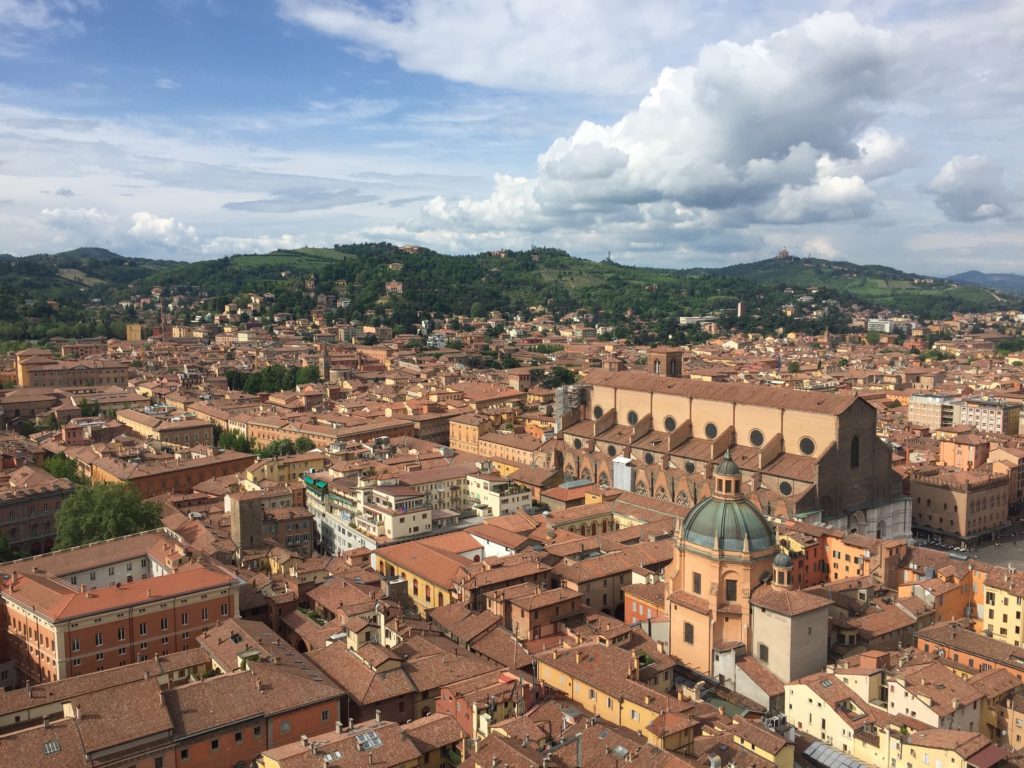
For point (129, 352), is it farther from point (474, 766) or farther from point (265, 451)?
point (474, 766)

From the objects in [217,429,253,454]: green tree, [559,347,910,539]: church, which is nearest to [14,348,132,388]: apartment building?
[217,429,253,454]: green tree

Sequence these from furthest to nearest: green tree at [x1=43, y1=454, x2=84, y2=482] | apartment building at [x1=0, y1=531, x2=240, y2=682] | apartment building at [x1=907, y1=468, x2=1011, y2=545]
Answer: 1. green tree at [x1=43, y1=454, x2=84, y2=482]
2. apartment building at [x1=907, y1=468, x2=1011, y2=545]
3. apartment building at [x1=0, y1=531, x2=240, y2=682]

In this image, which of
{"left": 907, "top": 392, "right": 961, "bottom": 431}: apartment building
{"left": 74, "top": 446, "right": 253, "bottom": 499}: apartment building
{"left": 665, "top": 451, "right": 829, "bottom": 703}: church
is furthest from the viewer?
{"left": 907, "top": 392, "right": 961, "bottom": 431}: apartment building

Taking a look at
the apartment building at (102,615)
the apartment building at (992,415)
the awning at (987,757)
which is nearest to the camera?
the awning at (987,757)

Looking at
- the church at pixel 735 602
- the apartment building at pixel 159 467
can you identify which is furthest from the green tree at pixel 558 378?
the church at pixel 735 602

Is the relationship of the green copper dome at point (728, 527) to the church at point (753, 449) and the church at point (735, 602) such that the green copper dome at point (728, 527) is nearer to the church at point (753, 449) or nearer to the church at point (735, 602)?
the church at point (735, 602)

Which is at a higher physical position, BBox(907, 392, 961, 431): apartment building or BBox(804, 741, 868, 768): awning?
BBox(907, 392, 961, 431): apartment building

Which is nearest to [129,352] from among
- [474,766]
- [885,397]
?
[885,397]

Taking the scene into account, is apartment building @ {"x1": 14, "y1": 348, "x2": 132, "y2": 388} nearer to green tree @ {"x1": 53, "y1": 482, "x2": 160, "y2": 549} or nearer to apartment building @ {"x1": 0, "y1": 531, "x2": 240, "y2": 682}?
green tree @ {"x1": 53, "y1": 482, "x2": 160, "y2": 549}
